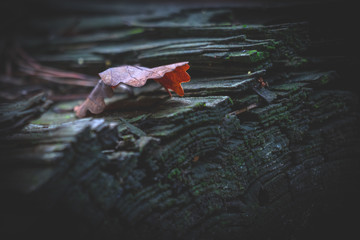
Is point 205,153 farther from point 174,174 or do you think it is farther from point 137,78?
point 137,78

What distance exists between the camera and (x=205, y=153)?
1752mm

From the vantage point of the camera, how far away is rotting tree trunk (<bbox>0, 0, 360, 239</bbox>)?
47.6 inches

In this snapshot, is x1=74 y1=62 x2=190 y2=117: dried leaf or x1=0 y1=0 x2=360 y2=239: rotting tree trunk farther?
x1=74 y1=62 x2=190 y2=117: dried leaf

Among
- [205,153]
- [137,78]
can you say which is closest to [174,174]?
[205,153]

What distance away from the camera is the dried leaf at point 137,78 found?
1.64 meters

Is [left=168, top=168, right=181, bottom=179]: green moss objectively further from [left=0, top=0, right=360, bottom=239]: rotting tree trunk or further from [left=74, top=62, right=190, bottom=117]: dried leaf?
[left=74, top=62, right=190, bottom=117]: dried leaf

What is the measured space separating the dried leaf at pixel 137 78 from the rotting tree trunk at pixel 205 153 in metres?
0.11

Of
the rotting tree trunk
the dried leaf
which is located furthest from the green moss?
the dried leaf

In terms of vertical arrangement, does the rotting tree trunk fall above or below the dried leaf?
below

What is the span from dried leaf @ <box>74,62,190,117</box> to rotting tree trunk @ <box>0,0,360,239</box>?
112mm

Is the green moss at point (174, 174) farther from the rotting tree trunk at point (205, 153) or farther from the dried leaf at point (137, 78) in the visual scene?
the dried leaf at point (137, 78)

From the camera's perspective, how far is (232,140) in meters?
1.91

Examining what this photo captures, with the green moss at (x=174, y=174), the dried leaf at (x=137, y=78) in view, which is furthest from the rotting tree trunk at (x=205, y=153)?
the dried leaf at (x=137, y=78)

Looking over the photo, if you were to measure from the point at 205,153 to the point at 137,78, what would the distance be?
656mm
